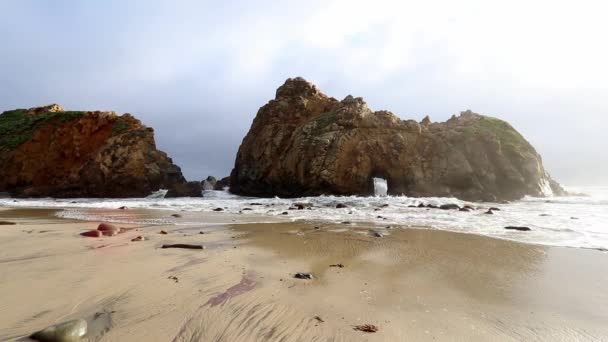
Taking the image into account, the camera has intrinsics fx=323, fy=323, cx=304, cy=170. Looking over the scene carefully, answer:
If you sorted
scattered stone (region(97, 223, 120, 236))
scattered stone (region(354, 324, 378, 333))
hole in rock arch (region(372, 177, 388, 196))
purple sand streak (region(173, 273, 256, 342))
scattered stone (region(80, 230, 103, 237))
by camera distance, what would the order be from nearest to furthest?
1. scattered stone (region(354, 324, 378, 333))
2. purple sand streak (region(173, 273, 256, 342))
3. scattered stone (region(80, 230, 103, 237))
4. scattered stone (region(97, 223, 120, 236))
5. hole in rock arch (region(372, 177, 388, 196))

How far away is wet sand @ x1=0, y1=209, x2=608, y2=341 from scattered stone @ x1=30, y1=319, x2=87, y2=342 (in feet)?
0.33

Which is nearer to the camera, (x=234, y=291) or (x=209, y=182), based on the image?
(x=234, y=291)

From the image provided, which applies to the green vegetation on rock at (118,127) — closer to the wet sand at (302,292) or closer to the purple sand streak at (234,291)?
the wet sand at (302,292)

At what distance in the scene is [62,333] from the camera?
2.25m

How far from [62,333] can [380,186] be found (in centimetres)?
2428

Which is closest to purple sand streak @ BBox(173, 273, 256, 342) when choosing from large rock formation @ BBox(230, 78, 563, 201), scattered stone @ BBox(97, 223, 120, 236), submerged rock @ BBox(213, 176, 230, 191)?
scattered stone @ BBox(97, 223, 120, 236)

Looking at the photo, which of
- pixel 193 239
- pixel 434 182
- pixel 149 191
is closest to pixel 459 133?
pixel 434 182

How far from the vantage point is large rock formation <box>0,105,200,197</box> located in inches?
1154

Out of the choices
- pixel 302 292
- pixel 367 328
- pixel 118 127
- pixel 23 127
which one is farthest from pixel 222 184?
pixel 367 328

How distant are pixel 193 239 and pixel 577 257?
275 inches

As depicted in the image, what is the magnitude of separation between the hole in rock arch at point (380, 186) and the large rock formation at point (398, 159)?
14.0 inches

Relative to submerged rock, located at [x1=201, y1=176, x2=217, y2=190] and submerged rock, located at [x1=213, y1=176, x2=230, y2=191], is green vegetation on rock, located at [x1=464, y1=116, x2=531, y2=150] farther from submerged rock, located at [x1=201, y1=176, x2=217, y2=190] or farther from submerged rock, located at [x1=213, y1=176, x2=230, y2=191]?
submerged rock, located at [x1=201, y1=176, x2=217, y2=190]

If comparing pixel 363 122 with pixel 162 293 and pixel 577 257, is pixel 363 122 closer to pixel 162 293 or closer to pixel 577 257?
pixel 577 257

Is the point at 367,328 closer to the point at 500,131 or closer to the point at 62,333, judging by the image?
the point at 62,333
